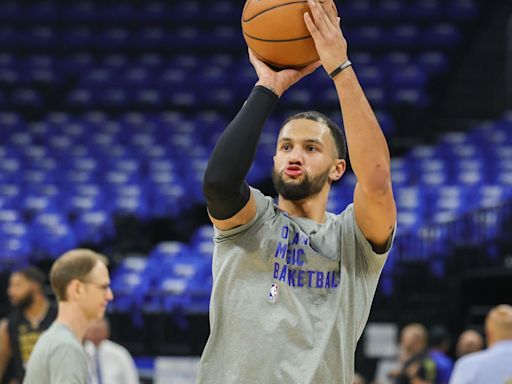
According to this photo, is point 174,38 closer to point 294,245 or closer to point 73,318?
point 73,318

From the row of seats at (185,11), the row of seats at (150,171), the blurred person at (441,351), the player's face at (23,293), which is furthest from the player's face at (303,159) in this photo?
the row of seats at (185,11)

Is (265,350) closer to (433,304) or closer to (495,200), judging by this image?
(433,304)

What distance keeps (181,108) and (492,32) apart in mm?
6579

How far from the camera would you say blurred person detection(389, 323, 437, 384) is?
9.47m

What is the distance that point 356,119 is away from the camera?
125 inches

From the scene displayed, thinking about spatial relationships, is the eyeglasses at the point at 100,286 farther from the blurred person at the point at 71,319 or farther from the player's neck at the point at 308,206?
the player's neck at the point at 308,206

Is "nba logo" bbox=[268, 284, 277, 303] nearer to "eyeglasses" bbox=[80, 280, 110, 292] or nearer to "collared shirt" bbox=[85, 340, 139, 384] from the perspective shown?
"eyeglasses" bbox=[80, 280, 110, 292]

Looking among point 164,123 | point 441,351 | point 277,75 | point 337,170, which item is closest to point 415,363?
point 441,351

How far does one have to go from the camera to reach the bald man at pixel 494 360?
263 inches

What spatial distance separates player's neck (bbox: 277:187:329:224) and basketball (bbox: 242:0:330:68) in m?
0.43

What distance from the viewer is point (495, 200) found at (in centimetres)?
1341

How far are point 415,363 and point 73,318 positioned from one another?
536cm

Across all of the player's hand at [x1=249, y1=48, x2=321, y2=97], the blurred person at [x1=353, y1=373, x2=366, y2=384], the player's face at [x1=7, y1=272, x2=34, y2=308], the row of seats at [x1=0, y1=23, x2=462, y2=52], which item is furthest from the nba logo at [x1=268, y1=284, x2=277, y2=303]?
the row of seats at [x1=0, y1=23, x2=462, y2=52]

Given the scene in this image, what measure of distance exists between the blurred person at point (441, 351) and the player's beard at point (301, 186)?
657cm
